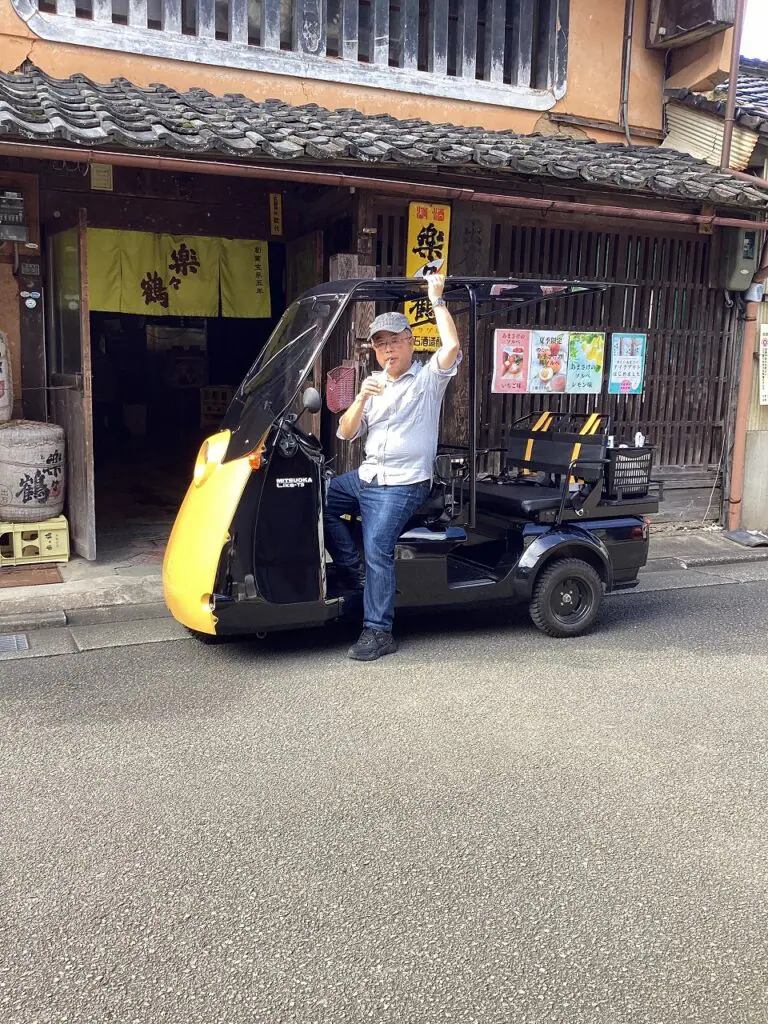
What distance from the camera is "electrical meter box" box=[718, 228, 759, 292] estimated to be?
30.3 feet

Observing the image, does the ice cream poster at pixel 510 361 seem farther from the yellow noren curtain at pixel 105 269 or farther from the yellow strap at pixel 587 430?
the yellow noren curtain at pixel 105 269

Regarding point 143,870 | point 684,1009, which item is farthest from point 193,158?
point 684,1009

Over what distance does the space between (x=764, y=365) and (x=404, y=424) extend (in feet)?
19.8

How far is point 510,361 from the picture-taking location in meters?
8.55

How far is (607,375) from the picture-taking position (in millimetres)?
9055

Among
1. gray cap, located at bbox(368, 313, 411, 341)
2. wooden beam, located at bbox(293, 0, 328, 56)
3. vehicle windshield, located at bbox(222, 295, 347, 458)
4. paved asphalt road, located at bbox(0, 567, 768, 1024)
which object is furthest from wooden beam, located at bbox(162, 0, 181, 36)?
paved asphalt road, located at bbox(0, 567, 768, 1024)

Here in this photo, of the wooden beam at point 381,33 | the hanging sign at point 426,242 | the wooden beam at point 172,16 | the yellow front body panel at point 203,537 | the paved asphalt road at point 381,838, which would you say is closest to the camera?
the paved asphalt road at point 381,838

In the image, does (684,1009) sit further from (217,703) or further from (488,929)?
(217,703)

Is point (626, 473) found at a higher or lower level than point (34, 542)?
higher

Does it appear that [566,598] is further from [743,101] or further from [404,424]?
[743,101]

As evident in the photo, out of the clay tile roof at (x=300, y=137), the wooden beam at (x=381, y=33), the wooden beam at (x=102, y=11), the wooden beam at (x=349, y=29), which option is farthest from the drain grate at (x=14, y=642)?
the wooden beam at (x=381, y=33)

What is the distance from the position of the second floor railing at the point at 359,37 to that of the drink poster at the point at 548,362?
113 inches

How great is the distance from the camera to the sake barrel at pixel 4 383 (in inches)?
293

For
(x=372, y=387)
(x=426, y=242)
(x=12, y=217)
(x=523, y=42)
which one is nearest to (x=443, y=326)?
(x=372, y=387)
